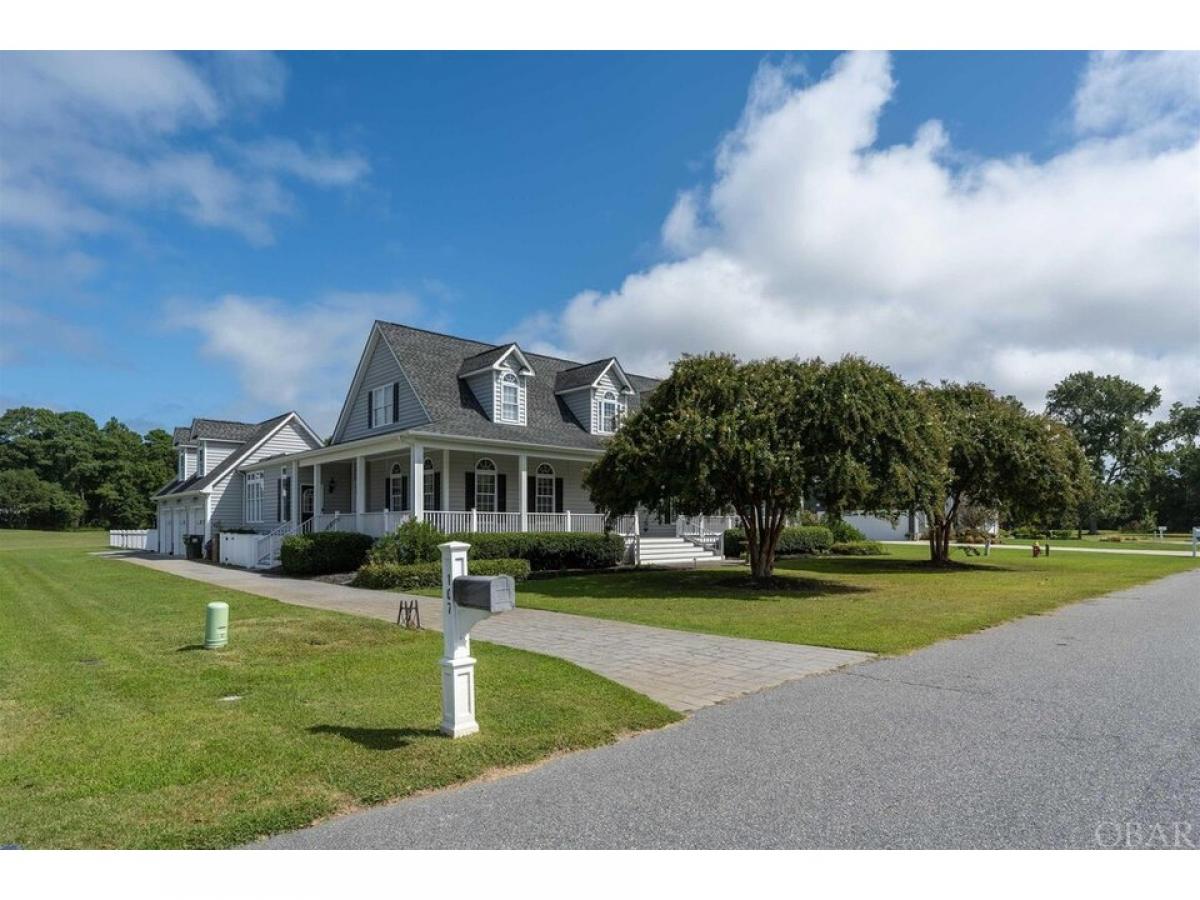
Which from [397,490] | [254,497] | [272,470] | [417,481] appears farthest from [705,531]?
[254,497]

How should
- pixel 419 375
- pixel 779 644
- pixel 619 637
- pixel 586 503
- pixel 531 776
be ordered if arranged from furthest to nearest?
pixel 586 503, pixel 419 375, pixel 619 637, pixel 779 644, pixel 531 776

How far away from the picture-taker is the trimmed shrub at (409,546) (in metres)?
18.3

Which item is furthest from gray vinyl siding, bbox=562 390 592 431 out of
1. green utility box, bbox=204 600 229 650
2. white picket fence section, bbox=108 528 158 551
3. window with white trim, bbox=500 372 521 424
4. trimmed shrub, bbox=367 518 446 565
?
white picket fence section, bbox=108 528 158 551

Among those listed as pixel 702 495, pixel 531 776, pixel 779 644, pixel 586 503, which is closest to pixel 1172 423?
A: pixel 586 503

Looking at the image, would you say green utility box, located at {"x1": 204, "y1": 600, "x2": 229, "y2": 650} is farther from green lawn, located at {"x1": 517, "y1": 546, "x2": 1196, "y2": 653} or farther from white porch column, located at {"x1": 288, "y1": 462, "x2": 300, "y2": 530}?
white porch column, located at {"x1": 288, "y1": 462, "x2": 300, "y2": 530}

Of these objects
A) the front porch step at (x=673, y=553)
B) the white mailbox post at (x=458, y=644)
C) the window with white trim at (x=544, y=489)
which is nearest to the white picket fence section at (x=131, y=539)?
the window with white trim at (x=544, y=489)

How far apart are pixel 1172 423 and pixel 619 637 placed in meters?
91.2

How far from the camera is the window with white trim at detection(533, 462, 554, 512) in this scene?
25625mm

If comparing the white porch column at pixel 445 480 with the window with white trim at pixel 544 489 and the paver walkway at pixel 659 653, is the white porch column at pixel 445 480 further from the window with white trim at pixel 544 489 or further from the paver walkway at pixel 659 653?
the paver walkway at pixel 659 653

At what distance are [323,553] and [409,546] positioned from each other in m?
3.68

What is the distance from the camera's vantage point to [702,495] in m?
16.5

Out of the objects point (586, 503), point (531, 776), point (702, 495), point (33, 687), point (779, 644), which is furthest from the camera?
point (586, 503)

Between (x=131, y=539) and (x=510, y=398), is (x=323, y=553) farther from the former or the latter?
(x=131, y=539)

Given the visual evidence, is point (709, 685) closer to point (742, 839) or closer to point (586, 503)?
point (742, 839)
